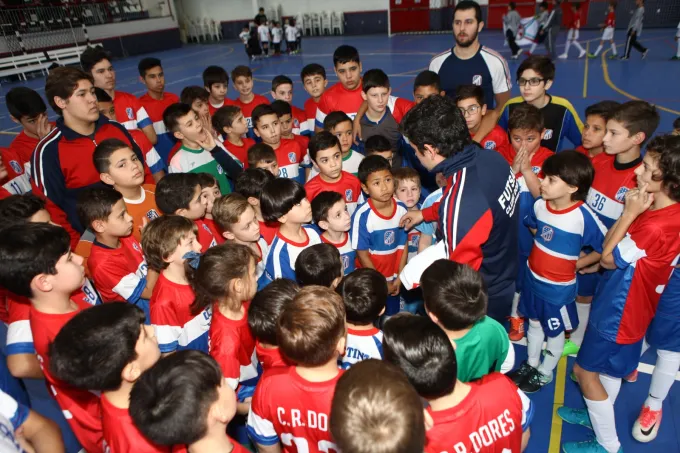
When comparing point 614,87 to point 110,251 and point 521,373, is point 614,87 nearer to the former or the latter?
point 521,373

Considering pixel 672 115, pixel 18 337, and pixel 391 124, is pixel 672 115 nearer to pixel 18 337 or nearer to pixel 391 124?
pixel 391 124

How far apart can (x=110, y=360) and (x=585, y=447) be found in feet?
10.8

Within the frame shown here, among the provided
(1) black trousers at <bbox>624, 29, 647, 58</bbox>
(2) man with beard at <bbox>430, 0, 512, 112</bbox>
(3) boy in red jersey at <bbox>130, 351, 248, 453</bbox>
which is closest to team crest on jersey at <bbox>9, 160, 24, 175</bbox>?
(3) boy in red jersey at <bbox>130, 351, 248, 453</bbox>

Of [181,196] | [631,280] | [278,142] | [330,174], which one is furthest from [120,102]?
[631,280]

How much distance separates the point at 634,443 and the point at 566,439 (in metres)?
0.48

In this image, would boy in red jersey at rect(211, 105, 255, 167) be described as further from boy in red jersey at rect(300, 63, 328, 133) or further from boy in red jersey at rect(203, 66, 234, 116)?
boy in red jersey at rect(300, 63, 328, 133)

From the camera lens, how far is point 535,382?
3.79 metres

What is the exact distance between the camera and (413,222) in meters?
3.91

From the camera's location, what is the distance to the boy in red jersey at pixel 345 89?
5.70 meters

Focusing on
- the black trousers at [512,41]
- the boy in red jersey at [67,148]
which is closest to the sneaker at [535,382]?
the boy in red jersey at [67,148]

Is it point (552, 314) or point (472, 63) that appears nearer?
point (552, 314)

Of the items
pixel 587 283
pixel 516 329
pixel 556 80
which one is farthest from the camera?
pixel 556 80

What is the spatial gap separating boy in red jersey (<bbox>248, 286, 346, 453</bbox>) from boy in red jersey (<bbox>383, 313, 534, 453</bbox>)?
0.99 ft

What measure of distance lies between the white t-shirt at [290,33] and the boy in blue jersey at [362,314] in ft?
74.3
